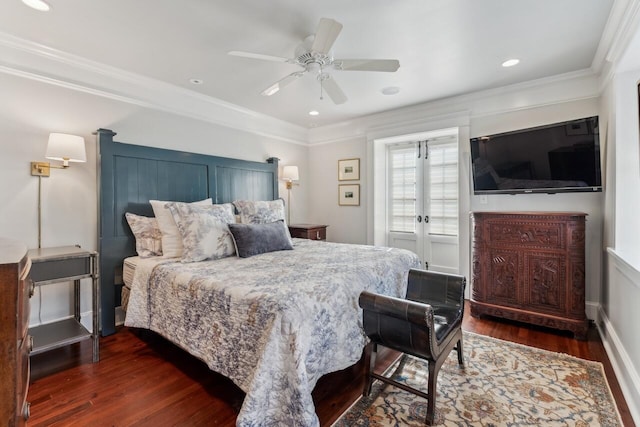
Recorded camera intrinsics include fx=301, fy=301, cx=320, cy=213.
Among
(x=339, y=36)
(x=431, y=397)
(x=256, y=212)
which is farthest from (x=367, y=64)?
(x=431, y=397)

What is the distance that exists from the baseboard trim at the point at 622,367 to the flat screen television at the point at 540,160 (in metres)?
1.26

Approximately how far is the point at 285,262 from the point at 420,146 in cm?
299

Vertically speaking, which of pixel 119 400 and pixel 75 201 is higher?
pixel 75 201

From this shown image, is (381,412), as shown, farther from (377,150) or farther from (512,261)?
(377,150)

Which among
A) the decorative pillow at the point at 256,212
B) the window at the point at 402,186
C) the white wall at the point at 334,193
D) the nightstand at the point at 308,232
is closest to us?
the decorative pillow at the point at 256,212

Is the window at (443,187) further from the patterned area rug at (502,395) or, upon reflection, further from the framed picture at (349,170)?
the patterned area rug at (502,395)

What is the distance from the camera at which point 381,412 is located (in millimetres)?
1767

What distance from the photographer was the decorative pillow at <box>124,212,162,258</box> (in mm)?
2877

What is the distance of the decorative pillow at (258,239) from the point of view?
9.11 feet

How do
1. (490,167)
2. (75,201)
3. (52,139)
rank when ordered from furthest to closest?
1. (490,167)
2. (75,201)
3. (52,139)

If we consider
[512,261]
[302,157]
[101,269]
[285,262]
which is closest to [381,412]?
[285,262]

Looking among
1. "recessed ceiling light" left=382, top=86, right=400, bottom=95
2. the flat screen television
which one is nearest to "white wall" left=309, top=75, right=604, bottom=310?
the flat screen television

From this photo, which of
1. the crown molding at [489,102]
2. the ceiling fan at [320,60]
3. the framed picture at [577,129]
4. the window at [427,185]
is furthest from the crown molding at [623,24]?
the window at [427,185]

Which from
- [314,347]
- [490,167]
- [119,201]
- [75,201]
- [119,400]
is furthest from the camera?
[490,167]
